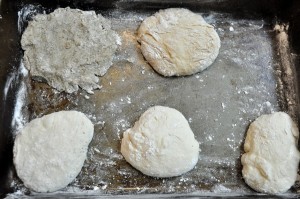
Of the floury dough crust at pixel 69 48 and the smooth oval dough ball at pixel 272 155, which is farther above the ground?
the floury dough crust at pixel 69 48

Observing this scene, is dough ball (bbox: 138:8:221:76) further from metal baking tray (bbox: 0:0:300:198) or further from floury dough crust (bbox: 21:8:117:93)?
floury dough crust (bbox: 21:8:117:93)

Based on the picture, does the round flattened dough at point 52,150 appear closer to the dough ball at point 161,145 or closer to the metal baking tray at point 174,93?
the metal baking tray at point 174,93

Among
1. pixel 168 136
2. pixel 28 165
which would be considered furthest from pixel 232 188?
pixel 28 165

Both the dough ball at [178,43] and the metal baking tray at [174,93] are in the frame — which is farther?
the dough ball at [178,43]

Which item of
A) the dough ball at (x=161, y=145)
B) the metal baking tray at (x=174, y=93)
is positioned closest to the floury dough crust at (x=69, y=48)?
the metal baking tray at (x=174, y=93)

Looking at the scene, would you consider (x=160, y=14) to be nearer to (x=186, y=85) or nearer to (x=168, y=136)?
(x=186, y=85)
